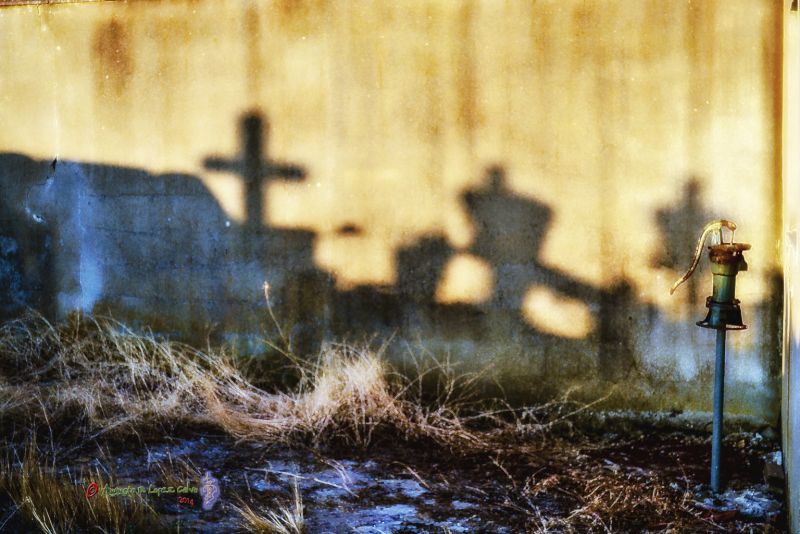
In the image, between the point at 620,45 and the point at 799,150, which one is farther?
the point at 620,45

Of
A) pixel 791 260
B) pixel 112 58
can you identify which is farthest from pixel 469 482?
pixel 112 58

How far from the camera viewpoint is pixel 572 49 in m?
5.15

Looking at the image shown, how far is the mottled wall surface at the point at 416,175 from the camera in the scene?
4.98 m

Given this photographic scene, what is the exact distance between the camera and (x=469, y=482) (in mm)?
4395

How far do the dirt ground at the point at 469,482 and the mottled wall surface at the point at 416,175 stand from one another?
0.54m

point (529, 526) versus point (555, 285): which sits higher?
point (555, 285)

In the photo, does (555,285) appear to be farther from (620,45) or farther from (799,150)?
(799,150)

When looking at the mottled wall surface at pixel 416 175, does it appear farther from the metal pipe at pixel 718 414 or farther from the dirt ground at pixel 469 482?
the metal pipe at pixel 718 414

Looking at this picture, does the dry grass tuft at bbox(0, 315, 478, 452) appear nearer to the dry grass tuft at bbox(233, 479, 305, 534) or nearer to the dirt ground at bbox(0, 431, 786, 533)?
the dirt ground at bbox(0, 431, 786, 533)

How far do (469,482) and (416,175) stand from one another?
2.11 metres

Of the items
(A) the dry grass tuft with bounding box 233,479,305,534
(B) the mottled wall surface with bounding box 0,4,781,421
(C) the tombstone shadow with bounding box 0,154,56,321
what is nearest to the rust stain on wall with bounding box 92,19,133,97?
(B) the mottled wall surface with bounding box 0,4,781,421

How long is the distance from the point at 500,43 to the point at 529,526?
3.11 m

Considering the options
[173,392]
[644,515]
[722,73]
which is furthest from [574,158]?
[173,392]

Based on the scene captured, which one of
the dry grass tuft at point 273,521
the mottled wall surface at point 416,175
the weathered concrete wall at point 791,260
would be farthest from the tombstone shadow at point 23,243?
the weathered concrete wall at point 791,260
